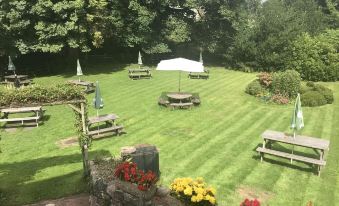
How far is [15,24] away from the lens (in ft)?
94.3

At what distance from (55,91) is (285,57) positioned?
1064 inches

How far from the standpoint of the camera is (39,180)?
13.2 meters

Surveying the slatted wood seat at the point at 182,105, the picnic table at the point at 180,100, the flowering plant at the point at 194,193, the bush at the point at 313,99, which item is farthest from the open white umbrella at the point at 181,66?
the flowering plant at the point at 194,193

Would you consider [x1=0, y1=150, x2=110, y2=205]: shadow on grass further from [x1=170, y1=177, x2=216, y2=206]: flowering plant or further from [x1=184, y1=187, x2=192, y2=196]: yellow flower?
[x1=184, y1=187, x2=192, y2=196]: yellow flower

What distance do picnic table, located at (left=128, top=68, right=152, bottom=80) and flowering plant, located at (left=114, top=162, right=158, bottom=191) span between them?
21.7m

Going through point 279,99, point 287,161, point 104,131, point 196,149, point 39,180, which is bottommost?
point 39,180

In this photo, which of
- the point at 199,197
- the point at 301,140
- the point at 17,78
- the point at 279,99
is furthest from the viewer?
the point at 17,78

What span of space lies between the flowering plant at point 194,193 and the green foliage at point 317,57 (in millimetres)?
25639

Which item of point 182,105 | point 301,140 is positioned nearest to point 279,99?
point 182,105

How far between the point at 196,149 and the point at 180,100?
6.92 metres

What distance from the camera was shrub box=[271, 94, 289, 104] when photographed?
76.6 ft

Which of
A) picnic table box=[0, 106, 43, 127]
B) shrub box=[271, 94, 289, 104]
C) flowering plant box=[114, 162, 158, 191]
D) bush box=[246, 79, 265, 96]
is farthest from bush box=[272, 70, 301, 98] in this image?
flowering plant box=[114, 162, 158, 191]

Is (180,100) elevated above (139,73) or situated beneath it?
situated beneath

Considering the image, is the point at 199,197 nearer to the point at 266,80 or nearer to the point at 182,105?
the point at 182,105
